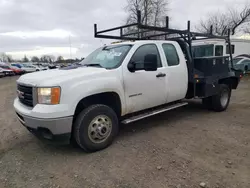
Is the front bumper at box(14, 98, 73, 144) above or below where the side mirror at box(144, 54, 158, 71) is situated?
below

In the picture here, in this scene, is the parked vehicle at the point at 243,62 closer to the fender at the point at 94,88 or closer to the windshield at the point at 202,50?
the windshield at the point at 202,50

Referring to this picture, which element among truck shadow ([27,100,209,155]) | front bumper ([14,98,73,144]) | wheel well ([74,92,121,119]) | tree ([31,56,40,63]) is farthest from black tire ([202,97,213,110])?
tree ([31,56,40,63])

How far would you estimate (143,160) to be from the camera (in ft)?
11.4

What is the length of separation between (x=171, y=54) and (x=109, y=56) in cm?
151

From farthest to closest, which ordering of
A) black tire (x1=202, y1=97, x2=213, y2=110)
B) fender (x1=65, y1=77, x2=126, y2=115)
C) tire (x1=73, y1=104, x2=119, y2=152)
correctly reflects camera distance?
black tire (x1=202, y1=97, x2=213, y2=110)
tire (x1=73, y1=104, x2=119, y2=152)
fender (x1=65, y1=77, x2=126, y2=115)

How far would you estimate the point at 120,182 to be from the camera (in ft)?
9.64

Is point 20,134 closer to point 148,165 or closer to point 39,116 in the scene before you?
point 39,116

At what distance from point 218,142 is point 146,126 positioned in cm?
161

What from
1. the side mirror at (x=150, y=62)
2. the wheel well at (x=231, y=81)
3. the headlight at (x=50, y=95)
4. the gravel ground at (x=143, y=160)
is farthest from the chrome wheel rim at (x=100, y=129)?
the wheel well at (x=231, y=81)

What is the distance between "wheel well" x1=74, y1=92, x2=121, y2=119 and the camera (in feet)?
12.6

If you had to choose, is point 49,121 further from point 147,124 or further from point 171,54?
point 171,54

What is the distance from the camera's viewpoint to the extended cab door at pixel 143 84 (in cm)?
419

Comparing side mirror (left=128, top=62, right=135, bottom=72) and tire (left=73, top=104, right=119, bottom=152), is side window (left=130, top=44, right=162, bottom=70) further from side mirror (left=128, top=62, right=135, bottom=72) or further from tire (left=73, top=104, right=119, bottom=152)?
tire (left=73, top=104, right=119, bottom=152)

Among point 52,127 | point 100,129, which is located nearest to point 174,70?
point 100,129
